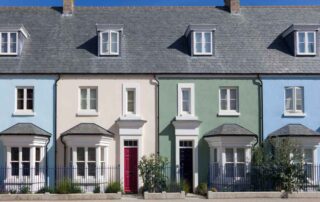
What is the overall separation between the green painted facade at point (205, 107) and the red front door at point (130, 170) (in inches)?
63.1

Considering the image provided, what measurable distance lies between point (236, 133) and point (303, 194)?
5014mm

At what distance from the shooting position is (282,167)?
27453 millimetres

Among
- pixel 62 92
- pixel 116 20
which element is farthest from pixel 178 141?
pixel 116 20

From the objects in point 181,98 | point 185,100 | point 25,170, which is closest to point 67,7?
point 181,98

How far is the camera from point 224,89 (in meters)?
31.1

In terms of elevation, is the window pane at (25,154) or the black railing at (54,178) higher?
the window pane at (25,154)

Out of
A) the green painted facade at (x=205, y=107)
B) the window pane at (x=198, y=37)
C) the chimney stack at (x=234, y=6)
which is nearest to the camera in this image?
the green painted facade at (x=205, y=107)

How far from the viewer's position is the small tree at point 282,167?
88.9 ft

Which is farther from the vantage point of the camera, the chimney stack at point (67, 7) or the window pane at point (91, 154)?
the chimney stack at point (67, 7)

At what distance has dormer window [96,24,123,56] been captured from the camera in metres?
31.5

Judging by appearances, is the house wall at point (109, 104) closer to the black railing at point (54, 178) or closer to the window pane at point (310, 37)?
the black railing at point (54, 178)

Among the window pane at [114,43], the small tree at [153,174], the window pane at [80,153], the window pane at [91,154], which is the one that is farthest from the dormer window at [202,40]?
the window pane at [80,153]

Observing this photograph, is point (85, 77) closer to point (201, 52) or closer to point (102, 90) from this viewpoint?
point (102, 90)

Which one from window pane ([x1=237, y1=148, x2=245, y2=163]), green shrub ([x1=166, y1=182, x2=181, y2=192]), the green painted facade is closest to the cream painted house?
the green painted facade
